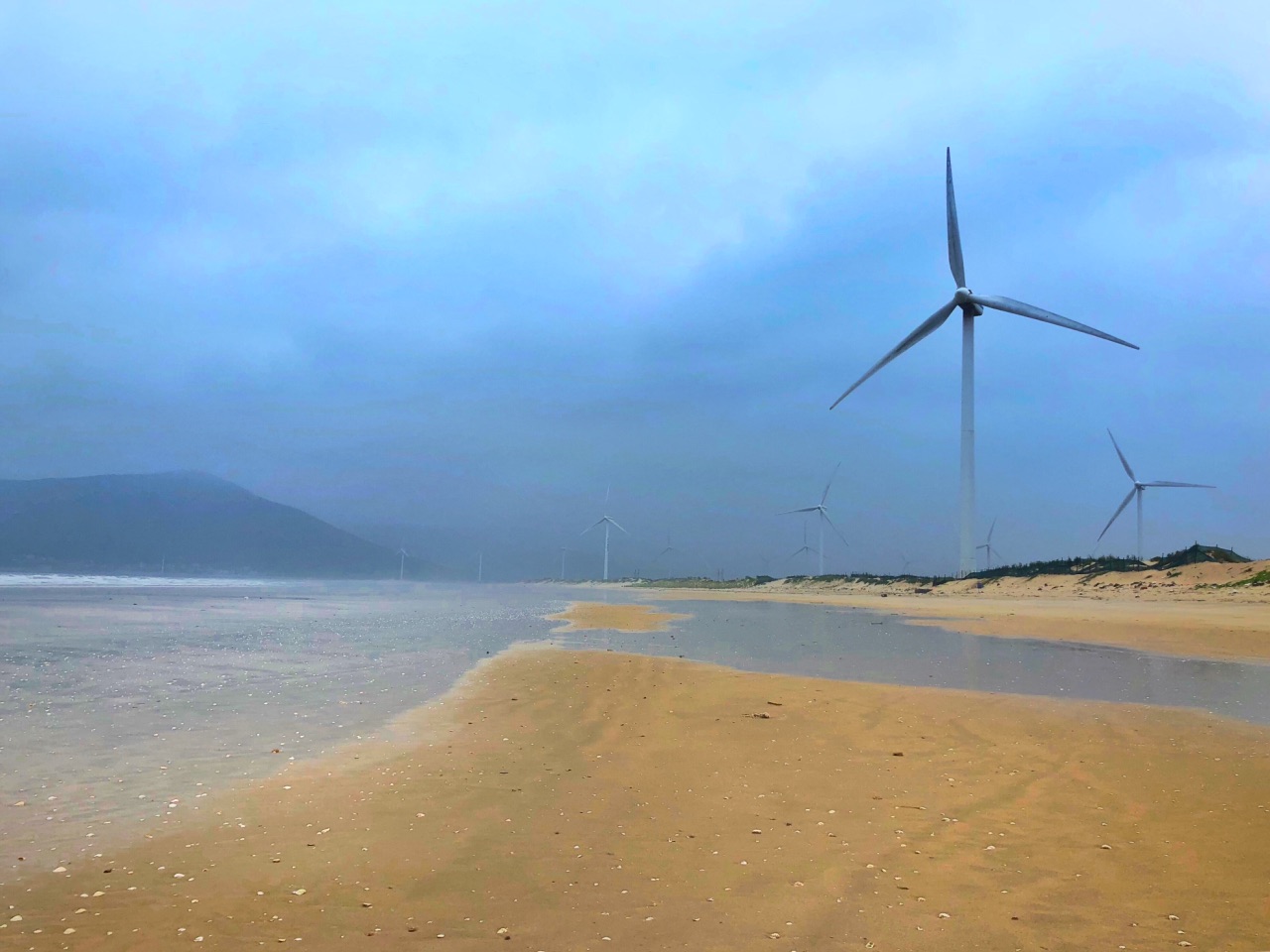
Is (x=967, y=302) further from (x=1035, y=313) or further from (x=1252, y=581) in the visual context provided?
(x=1252, y=581)

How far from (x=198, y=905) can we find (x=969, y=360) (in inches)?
2241

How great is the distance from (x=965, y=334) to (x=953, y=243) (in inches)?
267

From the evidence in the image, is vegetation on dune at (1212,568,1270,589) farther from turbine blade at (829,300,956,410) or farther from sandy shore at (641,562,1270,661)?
turbine blade at (829,300,956,410)

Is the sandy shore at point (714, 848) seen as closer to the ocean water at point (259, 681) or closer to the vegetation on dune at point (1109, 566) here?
the ocean water at point (259, 681)

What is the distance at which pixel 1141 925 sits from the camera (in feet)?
14.5

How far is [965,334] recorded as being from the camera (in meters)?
55.4

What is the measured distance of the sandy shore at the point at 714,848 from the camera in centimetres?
436

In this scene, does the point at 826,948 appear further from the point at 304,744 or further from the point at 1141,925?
the point at 304,744

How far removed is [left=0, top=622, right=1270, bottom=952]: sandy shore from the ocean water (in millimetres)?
939

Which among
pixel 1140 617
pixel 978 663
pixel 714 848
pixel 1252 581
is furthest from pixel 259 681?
pixel 1252 581

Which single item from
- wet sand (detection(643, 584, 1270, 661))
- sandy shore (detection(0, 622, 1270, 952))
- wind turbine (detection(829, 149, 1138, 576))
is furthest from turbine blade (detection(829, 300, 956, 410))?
sandy shore (detection(0, 622, 1270, 952))

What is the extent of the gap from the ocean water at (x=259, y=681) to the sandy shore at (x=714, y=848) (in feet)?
3.08

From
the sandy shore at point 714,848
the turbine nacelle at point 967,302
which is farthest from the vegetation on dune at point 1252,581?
the sandy shore at point 714,848

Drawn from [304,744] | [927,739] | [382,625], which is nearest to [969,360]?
[382,625]
